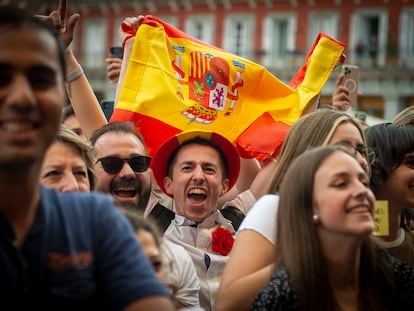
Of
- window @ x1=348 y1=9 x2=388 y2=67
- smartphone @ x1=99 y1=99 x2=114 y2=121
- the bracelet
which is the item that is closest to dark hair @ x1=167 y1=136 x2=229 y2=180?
the bracelet

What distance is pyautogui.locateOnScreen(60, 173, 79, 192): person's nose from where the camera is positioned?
3.37m

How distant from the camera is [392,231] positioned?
426cm

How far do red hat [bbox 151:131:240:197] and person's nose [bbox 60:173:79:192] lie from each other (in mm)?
1006

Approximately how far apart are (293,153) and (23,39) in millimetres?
1755

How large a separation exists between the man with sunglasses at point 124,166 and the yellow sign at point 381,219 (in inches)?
35.6

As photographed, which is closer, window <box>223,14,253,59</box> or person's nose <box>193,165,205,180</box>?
person's nose <box>193,165,205,180</box>

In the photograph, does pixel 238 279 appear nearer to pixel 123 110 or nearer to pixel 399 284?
pixel 399 284

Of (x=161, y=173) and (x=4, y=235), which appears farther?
(x=161, y=173)

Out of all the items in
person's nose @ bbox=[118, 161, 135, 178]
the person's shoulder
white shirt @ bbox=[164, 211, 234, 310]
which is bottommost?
white shirt @ bbox=[164, 211, 234, 310]

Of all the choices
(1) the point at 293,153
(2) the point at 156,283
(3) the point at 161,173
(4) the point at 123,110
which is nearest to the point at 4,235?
(2) the point at 156,283

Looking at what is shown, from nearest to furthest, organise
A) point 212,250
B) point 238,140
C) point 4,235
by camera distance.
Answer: point 4,235
point 212,250
point 238,140

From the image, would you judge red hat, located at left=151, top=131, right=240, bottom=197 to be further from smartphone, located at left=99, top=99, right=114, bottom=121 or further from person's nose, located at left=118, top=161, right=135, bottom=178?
smartphone, located at left=99, top=99, right=114, bottom=121

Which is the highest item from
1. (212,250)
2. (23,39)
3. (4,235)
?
(23,39)

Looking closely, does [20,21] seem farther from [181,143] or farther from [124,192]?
[181,143]
